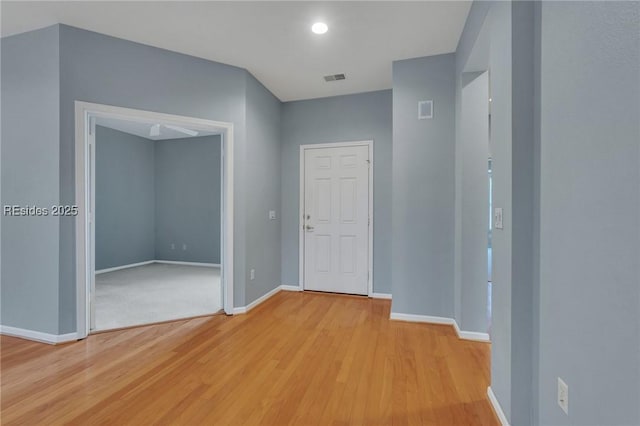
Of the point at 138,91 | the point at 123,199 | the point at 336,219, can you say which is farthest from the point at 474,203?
the point at 123,199

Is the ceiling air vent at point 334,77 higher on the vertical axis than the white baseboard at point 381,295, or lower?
higher

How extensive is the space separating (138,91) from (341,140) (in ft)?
8.43

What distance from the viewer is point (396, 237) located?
3352 millimetres

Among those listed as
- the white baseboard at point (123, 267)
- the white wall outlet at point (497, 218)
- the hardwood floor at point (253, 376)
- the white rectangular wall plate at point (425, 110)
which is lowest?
the hardwood floor at point (253, 376)

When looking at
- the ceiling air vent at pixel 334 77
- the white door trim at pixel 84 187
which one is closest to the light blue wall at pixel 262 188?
the ceiling air vent at pixel 334 77

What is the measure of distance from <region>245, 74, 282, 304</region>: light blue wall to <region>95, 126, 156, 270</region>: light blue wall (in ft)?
12.7

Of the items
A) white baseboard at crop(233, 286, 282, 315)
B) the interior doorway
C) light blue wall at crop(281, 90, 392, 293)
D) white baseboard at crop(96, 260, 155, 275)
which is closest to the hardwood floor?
white baseboard at crop(233, 286, 282, 315)

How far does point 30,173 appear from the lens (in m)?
2.78

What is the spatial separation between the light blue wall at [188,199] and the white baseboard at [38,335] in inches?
146

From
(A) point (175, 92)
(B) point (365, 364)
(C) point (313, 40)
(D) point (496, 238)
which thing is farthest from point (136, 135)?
(D) point (496, 238)

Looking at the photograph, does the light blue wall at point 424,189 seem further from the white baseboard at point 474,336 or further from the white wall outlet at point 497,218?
the white wall outlet at point 497,218

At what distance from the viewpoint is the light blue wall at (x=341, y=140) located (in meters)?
4.14

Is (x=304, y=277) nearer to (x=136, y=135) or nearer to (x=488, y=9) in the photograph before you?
(x=488, y=9)

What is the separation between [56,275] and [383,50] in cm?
391
